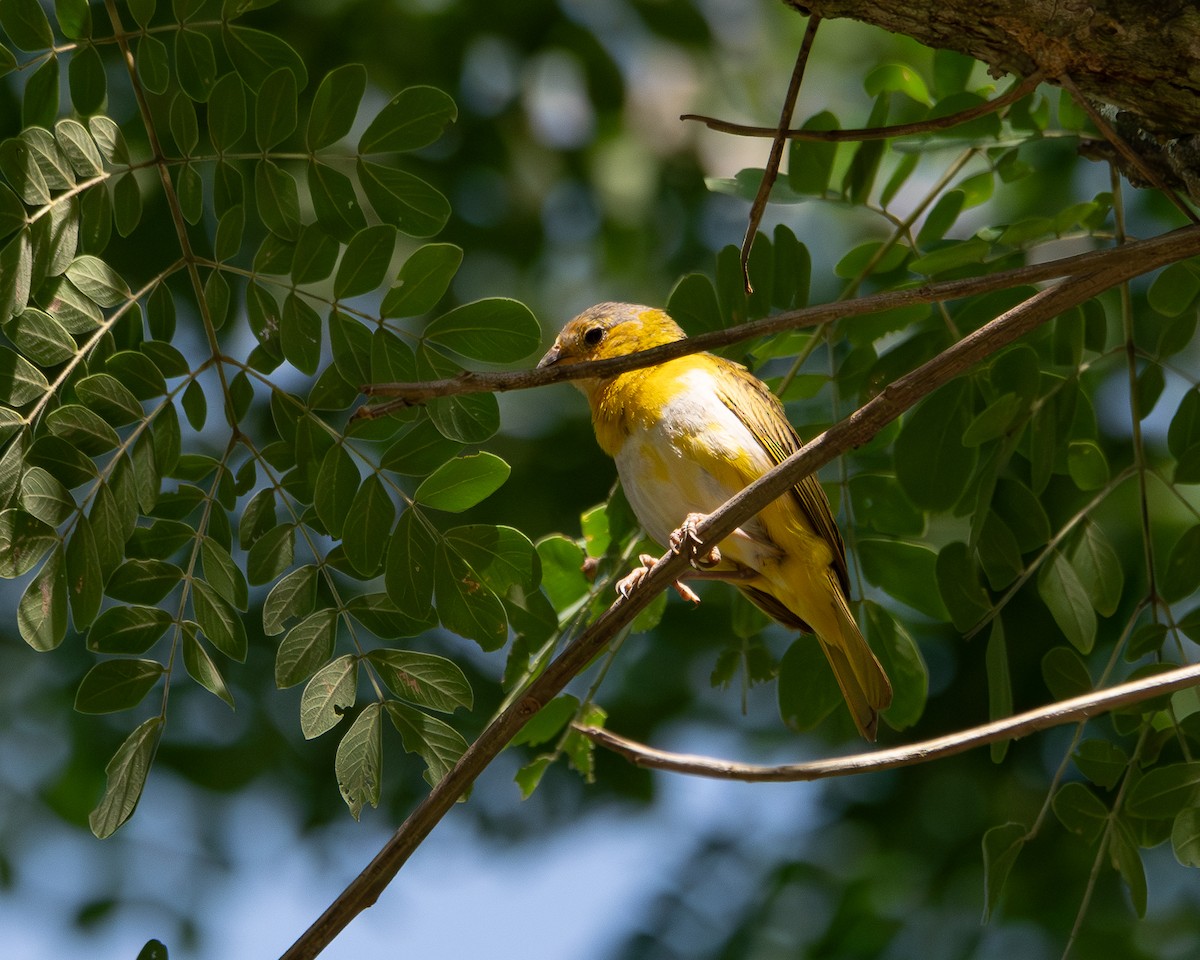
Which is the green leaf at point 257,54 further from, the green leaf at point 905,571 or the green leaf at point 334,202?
the green leaf at point 905,571

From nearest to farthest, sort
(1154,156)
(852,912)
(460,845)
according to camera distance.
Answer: (1154,156) < (852,912) < (460,845)

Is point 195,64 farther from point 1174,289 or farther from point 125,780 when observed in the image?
point 1174,289

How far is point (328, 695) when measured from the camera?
260 centimetres


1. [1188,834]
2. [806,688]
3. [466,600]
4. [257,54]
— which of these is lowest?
[806,688]

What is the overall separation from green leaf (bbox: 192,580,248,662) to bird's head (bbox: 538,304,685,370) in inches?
76.5

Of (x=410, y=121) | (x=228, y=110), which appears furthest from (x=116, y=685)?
(x=410, y=121)

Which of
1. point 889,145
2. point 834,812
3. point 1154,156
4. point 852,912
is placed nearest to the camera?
point 1154,156

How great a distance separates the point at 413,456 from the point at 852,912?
318cm

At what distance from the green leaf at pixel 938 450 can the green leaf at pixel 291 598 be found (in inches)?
56.3

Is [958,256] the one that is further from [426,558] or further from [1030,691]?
[1030,691]

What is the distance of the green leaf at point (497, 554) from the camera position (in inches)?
106

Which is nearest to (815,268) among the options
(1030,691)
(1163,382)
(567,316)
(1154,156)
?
(567,316)

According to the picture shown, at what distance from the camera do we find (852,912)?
498 cm

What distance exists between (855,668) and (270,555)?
158 cm
